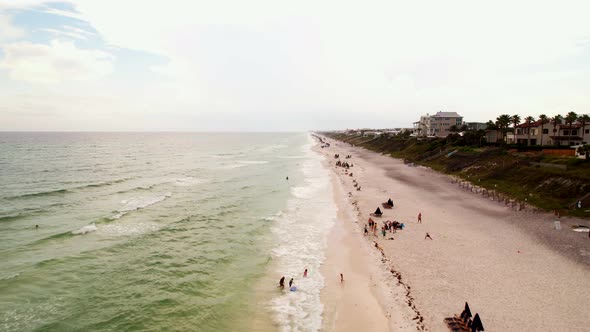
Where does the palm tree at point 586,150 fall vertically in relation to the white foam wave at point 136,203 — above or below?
above

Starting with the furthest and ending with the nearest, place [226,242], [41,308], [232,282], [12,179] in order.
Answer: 1. [12,179]
2. [226,242]
3. [232,282]
4. [41,308]

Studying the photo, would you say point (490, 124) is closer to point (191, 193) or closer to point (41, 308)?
point (191, 193)

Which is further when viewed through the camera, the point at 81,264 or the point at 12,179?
the point at 12,179

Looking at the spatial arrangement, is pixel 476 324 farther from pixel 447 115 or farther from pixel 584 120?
pixel 447 115

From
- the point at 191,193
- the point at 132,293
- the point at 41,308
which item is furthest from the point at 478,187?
the point at 41,308

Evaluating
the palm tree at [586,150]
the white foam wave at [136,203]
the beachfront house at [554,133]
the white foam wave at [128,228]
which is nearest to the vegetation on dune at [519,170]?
the palm tree at [586,150]

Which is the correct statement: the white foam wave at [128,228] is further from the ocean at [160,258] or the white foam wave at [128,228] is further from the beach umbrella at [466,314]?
the beach umbrella at [466,314]
